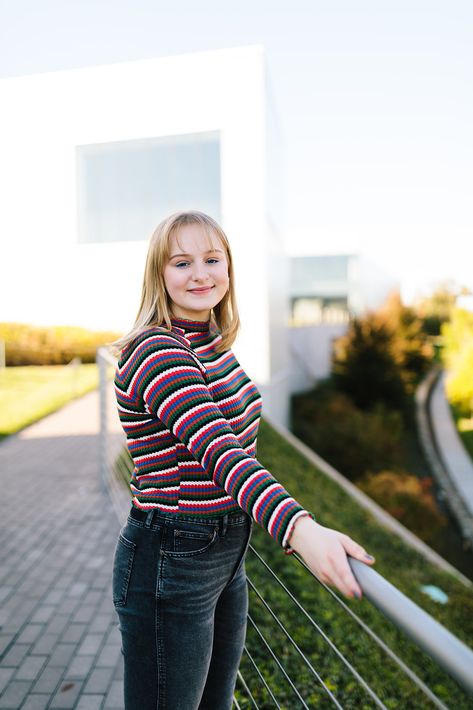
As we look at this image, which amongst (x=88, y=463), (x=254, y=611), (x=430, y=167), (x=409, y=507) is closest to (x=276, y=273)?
(x=409, y=507)

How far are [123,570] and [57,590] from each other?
257 cm

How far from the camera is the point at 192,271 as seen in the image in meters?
1.40

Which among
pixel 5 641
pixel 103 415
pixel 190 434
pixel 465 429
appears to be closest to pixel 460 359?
pixel 465 429

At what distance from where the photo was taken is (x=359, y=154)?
33.2 metres

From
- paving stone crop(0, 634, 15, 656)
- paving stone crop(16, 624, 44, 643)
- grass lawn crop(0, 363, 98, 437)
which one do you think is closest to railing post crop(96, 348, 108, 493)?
paving stone crop(16, 624, 44, 643)

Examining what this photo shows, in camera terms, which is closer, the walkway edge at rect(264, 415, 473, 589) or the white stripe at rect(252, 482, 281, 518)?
the white stripe at rect(252, 482, 281, 518)

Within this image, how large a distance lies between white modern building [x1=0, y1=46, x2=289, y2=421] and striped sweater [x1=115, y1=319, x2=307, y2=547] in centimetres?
1188

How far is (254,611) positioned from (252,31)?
13788 millimetres

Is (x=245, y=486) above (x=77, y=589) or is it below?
above

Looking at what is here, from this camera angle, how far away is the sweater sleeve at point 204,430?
102cm

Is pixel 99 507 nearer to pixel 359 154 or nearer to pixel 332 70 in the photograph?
pixel 332 70

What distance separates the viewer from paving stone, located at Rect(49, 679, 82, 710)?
2.35 m

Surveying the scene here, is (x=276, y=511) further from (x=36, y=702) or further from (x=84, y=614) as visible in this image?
(x=84, y=614)

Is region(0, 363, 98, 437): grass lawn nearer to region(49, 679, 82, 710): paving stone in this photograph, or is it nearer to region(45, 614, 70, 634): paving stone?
region(45, 614, 70, 634): paving stone
